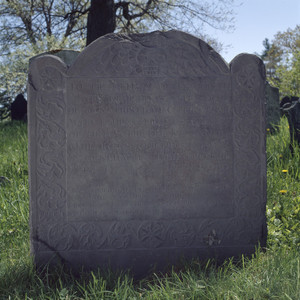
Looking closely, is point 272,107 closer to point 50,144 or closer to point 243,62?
point 243,62

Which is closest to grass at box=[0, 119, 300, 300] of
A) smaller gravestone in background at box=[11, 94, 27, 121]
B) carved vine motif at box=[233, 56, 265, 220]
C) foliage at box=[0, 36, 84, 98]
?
carved vine motif at box=[233, 56, 265, 220]

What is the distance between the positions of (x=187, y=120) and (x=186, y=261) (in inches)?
43.8

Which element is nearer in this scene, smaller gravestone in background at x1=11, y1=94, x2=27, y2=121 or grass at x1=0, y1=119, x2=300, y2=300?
grass at x1=0, y1=119, x2=300, y2=300

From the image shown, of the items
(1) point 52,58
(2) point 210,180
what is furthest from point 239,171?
(1) point 52,58

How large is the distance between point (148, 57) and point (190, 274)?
168cm

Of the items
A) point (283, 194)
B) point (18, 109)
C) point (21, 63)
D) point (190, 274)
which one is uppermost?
point (21, 63)

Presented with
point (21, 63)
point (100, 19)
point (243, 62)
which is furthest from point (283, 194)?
point (21, 63)

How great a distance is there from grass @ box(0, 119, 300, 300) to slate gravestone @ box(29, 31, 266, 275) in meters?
0.20

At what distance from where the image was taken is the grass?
2451 mm

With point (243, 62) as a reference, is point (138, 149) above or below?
below

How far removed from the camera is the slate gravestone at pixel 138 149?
10.4 feet

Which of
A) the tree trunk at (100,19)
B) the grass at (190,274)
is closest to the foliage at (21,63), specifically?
the tree trunk at (100,19)

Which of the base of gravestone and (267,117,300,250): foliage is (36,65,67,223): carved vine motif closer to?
the base of gravestone

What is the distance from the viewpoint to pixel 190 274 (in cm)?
300
